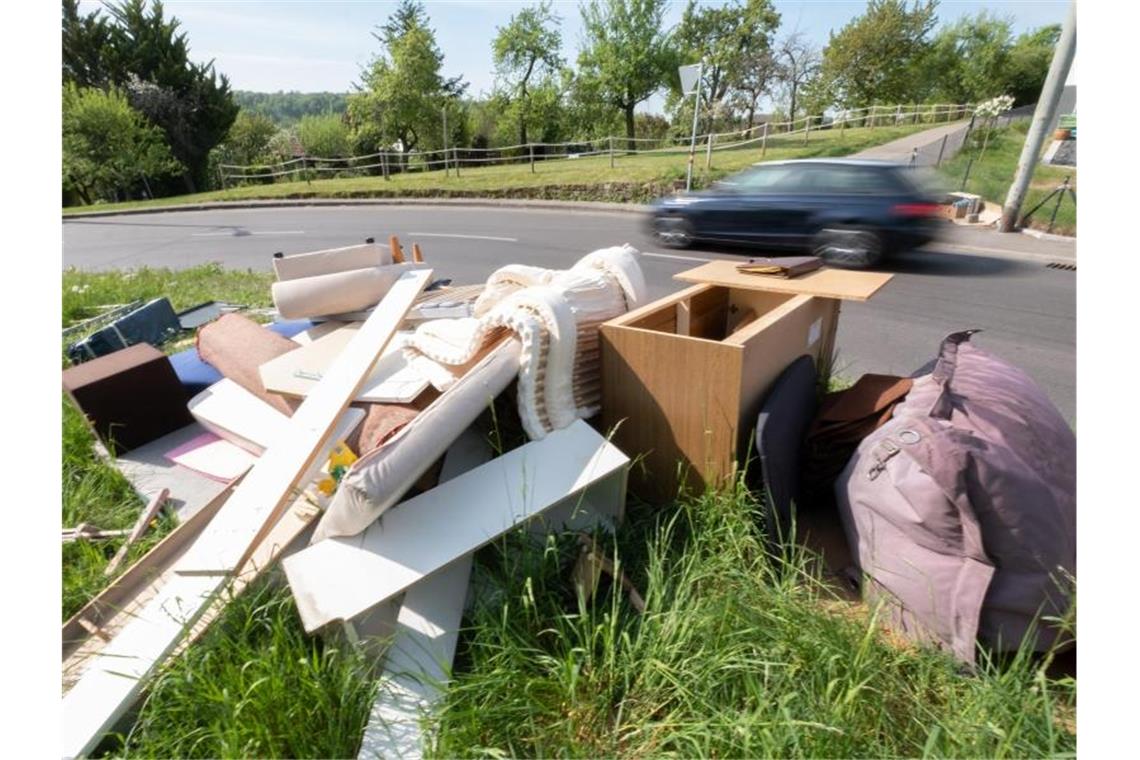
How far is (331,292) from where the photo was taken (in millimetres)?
3332

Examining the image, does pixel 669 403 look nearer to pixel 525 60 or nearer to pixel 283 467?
pixel 283 467

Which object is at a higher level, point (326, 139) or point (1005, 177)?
point (326, 139)

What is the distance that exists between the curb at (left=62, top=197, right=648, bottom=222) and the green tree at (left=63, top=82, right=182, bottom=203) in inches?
209

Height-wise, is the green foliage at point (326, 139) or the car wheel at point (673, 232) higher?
the green foliage at point (326, 139)

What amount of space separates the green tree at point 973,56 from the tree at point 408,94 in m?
22.8

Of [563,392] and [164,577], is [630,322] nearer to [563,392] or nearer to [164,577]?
[563,392]

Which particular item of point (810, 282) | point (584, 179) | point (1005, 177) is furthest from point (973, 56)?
point (810, 282)

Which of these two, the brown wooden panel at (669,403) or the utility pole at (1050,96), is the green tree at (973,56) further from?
the brown wooden panel at (669,403)

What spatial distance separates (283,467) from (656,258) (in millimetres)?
6915

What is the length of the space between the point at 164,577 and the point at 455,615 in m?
1.04

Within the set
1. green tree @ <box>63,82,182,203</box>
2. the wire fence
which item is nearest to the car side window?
the wire fence

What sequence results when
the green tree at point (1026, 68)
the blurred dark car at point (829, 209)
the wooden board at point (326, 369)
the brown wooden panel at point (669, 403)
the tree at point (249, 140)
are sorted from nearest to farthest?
the brown wooden panel at point (669, 403) → the wooden board at point (326, 369) → the blurred dark car at point (829, 209) → the green tree at point (1026, 68) → the tree at point (249, 140)

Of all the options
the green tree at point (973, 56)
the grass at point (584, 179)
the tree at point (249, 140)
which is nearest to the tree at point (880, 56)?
the green tree at point (973, 56)

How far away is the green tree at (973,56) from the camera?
83.5ft
